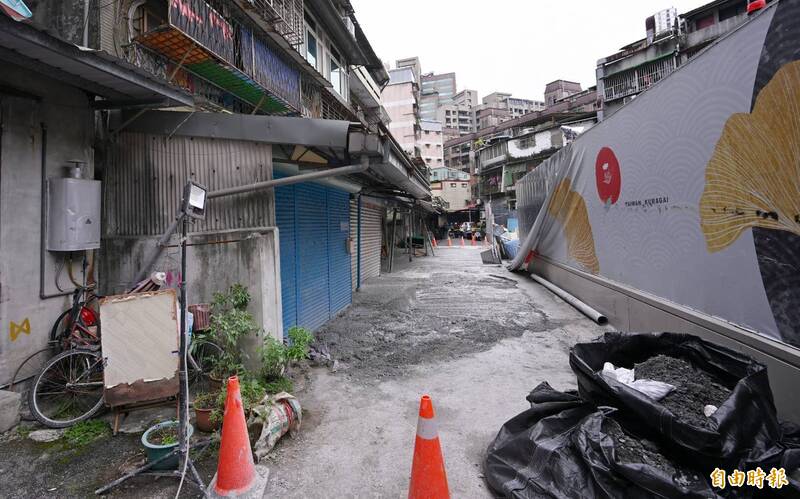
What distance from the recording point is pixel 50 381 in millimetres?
3572

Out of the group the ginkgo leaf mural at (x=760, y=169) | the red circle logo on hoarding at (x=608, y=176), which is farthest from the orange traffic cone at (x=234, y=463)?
the red circle logo on hoarding at (x=608, y=176)

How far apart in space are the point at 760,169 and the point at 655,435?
2.46 meters

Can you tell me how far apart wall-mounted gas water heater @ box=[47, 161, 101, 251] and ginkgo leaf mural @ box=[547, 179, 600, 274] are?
7903 millimetres

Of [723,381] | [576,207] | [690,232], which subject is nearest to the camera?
[723,381]

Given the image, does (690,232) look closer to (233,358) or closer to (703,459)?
(703,459)

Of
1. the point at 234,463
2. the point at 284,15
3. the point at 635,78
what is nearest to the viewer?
the point at 234,463

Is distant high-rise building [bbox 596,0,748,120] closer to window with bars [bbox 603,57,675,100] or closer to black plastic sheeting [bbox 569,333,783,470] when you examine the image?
window with bars [bbox 603,57,675,100]

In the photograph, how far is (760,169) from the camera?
2949mm

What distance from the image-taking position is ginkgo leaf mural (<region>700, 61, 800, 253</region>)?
264cm

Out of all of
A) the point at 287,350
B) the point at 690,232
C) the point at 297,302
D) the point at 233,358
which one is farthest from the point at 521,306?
the point at 233,358

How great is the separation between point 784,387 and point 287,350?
4.62 metres

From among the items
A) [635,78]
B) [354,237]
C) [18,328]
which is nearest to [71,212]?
[18,328]

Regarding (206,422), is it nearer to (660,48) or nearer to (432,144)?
(660,48)

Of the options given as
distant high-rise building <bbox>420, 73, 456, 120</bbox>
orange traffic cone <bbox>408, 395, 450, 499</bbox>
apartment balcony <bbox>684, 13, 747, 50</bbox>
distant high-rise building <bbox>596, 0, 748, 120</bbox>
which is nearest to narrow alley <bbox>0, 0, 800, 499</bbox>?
orange traffic cone <bbox>408, 395, 450, 499</bbox>
